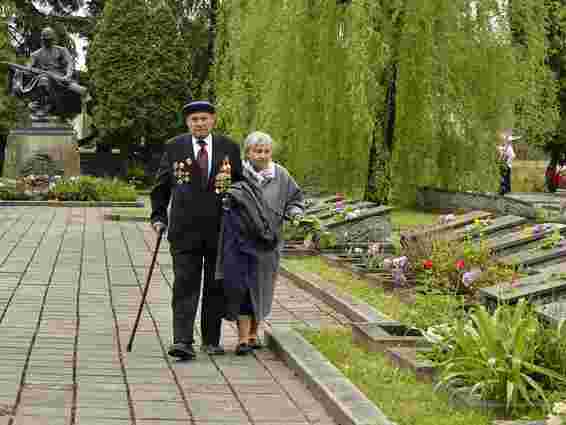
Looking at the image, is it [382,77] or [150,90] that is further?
[150,90]

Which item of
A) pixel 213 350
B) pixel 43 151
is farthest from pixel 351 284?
pixel 43 151

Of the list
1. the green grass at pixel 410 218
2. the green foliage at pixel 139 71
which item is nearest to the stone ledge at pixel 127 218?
the green grass at pixel 410 218

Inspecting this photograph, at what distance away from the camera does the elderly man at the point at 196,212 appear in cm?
809

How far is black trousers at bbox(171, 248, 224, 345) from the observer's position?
26.2ft

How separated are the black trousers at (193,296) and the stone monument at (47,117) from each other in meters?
24.0

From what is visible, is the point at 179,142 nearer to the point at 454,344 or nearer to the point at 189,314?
the point at 189,314

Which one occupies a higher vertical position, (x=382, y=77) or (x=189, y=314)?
(x=382, y=77)

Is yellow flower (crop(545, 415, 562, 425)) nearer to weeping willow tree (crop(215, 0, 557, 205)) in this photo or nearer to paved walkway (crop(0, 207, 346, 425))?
paved walkway (crop(0, 207, 346, 425))

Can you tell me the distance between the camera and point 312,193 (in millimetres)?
23250

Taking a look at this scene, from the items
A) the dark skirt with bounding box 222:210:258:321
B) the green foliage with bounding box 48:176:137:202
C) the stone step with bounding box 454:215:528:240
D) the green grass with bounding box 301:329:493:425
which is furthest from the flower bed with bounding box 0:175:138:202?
the green grass with bounding box 301:329:493:425

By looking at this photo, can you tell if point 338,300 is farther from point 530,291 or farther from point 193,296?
point 530,291

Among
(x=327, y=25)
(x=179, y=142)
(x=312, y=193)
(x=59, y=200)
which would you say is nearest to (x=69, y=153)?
(x=59, y=200)

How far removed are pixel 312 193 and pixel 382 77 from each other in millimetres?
3515

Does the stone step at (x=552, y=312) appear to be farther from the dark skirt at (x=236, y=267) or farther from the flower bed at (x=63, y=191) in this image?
the flower bed at (x=63, y=191)
